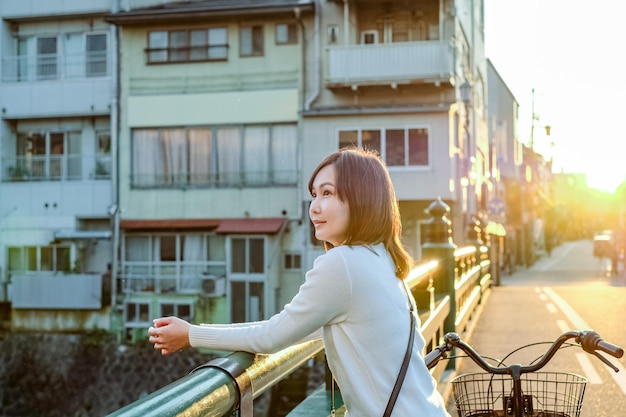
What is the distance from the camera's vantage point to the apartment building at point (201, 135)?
85.9 ft

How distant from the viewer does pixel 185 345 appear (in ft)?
7.80

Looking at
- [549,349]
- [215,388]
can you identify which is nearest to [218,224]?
[549,349]

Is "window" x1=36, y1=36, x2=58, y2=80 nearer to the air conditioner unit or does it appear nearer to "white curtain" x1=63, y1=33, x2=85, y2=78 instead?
"white curtain" x1=63, y1=33, x2=85, y2=78

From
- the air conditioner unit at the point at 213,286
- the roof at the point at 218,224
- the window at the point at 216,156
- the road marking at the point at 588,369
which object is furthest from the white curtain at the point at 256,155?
the road marking at the point at 588,369

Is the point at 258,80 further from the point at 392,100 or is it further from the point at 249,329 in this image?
the point at 249,329

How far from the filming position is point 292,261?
27031mm

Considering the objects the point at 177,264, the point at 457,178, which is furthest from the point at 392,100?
the point at 177,264

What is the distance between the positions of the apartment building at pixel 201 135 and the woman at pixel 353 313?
76.3ft

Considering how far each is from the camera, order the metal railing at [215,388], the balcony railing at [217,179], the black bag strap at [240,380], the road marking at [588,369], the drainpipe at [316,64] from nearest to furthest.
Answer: the metal railing at [215,388] < the black bag strap at [240,380] < the road marking at [588,369] < the drainpipe at [316,64] < the balcony railing at [217,179]

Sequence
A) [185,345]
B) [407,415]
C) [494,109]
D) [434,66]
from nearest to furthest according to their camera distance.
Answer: [407,415]
[185,345]
[434,66]
[494,109]

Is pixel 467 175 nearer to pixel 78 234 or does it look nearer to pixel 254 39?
pixel 254 39

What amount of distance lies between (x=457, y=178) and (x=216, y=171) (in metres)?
8.44

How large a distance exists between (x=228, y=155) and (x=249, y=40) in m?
4.05

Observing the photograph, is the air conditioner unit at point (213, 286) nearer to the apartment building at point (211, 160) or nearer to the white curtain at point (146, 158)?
the apartment building at point (211, 160)
